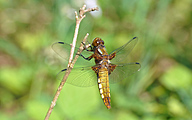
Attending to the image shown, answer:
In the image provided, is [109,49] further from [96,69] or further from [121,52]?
[96,69]

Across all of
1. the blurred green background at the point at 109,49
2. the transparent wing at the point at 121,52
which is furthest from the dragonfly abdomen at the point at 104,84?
the blurred green background at the point at 109,49

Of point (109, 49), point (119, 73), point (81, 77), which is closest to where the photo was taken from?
point (81, 77)

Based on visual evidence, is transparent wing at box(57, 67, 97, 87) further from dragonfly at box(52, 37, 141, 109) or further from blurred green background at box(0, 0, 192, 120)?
blurred green background at box(0, 0, 192, 120)

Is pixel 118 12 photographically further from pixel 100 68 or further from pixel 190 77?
pixel 100 68

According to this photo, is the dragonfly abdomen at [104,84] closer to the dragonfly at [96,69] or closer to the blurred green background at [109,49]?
the dragonfly at [96,69]

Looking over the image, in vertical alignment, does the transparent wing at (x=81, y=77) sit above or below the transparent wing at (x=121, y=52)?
below

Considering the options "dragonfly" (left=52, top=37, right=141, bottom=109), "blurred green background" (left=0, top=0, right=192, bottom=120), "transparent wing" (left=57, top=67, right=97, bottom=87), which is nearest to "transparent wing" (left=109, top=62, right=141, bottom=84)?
"dragonfly" (left=52, top=37, right=141, bottom=109)

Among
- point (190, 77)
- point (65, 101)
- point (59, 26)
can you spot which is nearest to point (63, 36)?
point (59, 26)

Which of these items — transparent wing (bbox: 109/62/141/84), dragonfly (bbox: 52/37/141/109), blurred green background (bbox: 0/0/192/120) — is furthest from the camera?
blurred green background (bbox: 0/0/192/120)

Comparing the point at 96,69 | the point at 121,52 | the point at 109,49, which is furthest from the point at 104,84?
the point at 109,49
